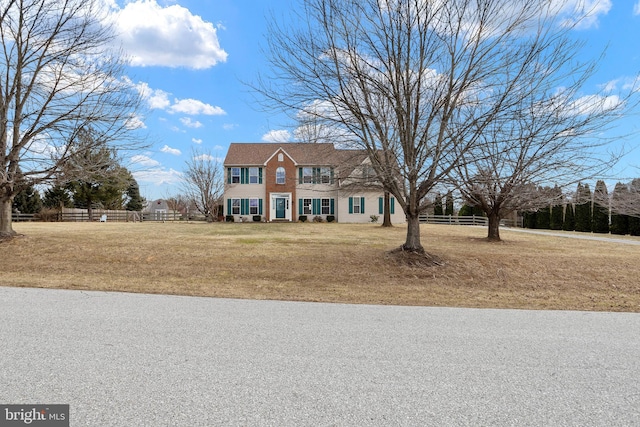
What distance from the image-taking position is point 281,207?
30203mm

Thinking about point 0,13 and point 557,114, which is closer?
point 557,114

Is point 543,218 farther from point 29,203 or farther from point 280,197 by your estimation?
point 29,203

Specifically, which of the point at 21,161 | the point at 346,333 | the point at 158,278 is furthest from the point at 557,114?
the point at 21,161

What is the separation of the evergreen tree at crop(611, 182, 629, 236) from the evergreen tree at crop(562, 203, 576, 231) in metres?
3.31

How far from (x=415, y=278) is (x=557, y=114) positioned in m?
5.36

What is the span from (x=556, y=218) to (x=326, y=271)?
29859 millimetres

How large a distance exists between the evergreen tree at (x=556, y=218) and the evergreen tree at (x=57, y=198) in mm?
47541

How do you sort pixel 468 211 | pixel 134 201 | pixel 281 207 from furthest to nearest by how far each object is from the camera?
pixel 134 201 → pixel 468 211 → pixel 281 207

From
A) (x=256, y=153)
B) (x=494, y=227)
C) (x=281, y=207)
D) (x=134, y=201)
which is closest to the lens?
(x=494, y=227)

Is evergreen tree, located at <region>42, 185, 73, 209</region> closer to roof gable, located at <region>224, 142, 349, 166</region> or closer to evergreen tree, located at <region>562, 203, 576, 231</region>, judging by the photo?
roof gable, located at <region>224, 142, 349, 166</region>

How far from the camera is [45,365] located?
3264 millimetres

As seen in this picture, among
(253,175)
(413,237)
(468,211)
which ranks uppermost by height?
(253,175)

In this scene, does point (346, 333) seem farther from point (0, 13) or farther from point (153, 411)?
point (0, 13)

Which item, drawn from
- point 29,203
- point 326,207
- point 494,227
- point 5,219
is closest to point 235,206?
point 326,207
